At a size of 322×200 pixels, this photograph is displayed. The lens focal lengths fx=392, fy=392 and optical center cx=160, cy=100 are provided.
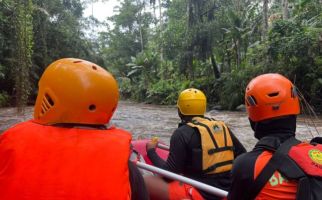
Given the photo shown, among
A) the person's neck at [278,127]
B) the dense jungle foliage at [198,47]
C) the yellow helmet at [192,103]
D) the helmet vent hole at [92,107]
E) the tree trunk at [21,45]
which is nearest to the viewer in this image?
the helmet vent hole at [92,107]

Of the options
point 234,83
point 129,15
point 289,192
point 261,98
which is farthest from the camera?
point 129,15

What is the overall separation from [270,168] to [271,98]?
34 cm

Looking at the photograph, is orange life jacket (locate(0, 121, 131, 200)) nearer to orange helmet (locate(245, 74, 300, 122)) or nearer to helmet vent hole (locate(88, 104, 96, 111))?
helmet vent hole (locate(88, 104, 96, 111))

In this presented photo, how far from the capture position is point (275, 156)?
1.52 metres

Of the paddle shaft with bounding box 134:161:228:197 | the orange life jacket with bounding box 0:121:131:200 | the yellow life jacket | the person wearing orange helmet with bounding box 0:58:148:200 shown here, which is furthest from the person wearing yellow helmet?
the orange life jacket with bounding box 0:121:131:200

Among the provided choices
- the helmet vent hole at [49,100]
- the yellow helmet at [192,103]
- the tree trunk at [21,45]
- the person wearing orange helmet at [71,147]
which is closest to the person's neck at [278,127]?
the person wearing orange helmet at [71,147]

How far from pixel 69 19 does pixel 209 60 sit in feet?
26.0

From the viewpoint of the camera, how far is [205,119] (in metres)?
2.95

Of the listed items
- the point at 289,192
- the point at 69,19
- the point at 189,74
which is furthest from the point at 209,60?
the point at 289,192

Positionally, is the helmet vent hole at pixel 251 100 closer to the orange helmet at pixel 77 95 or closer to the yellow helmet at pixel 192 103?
the orange helmet at pixel 77 95

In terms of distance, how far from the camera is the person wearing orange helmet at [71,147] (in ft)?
4.28

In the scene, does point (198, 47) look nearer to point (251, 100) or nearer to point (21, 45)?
point (21, 45)

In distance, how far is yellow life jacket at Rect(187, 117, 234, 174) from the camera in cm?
273

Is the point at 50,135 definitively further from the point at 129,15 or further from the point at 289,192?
the point at 129,15
